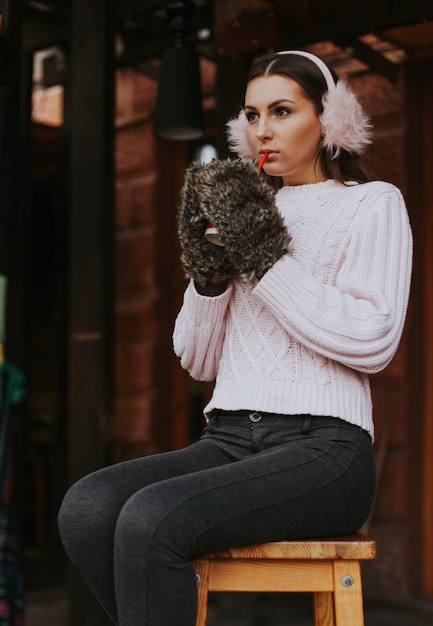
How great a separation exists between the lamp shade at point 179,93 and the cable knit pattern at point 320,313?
1.40 m

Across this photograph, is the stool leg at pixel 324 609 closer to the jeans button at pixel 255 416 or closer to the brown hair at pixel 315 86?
the jeans button at pixel 255 416

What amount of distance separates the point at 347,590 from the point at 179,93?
2085 mm

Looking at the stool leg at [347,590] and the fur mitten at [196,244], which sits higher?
the fur mitten at [196,244]

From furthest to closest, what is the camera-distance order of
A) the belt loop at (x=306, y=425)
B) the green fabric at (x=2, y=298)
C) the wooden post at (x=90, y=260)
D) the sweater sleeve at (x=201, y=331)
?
the wooden post at (x=90, y=260) < the green fabric at (x=2, y=298) < the sweater sleeve at (x=201, y=331) < the belt loop at (x=306, y=425)

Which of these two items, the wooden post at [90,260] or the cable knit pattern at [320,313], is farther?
the wooden post at [90,260]

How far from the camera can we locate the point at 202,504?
1.76 metres

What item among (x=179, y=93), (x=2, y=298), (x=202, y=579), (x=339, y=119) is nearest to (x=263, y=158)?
(x=339, y=119)

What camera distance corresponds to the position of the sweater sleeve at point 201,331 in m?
2.11

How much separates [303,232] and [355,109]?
0.31 meters

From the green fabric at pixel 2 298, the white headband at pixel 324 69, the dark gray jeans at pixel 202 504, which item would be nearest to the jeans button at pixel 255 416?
the dark gray jeans at pixel 202 504

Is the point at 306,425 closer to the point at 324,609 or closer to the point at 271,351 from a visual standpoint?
the point at 271,351

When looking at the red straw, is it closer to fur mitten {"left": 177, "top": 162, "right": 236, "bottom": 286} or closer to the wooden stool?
fur mitten {"left": 177, "top": 162, "right": 236, "bottom": 286}

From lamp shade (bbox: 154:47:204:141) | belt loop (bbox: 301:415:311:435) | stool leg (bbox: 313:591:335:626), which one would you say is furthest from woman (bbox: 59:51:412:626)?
lamp shade (bbox: 154:47:204:141)

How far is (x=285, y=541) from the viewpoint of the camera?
6.11ft
